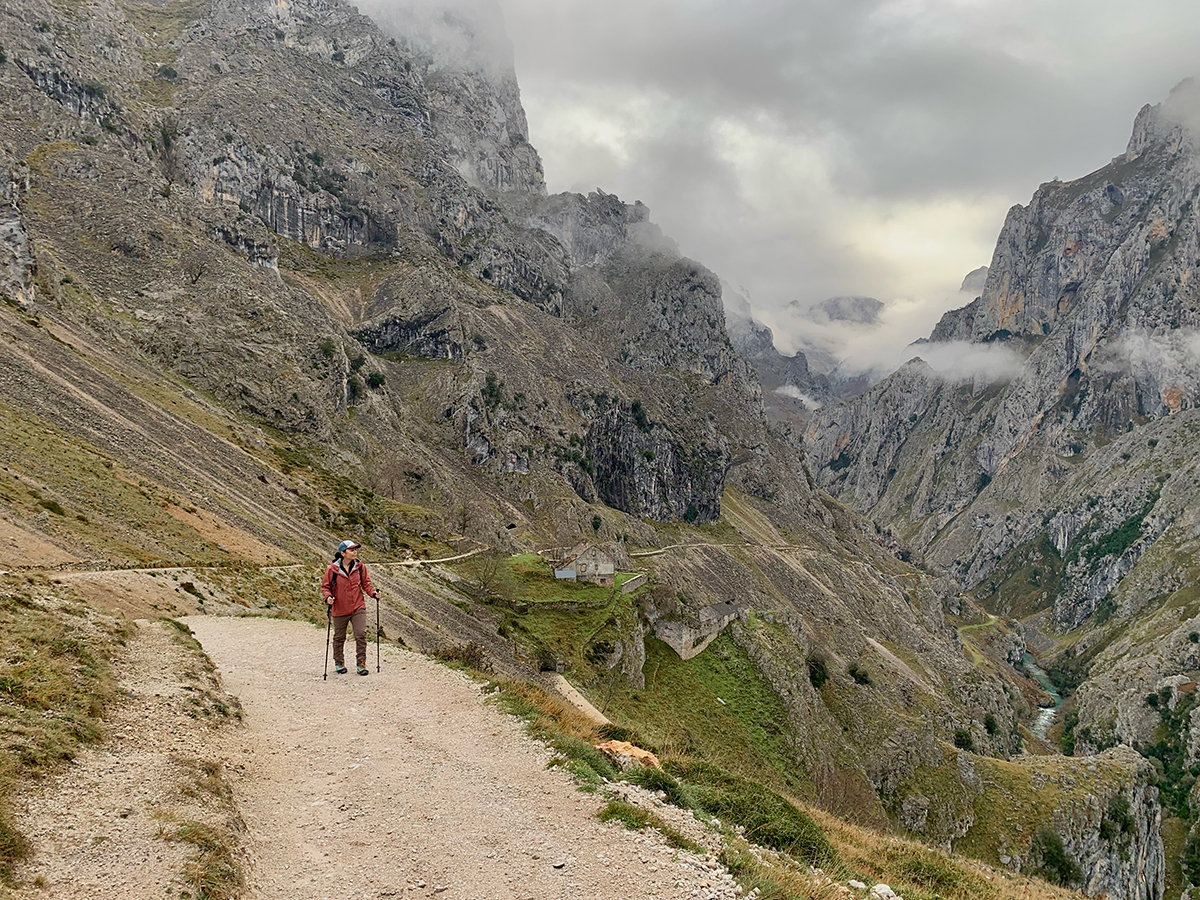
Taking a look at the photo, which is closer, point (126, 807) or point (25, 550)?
point (126, 807)

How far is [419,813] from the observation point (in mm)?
9516

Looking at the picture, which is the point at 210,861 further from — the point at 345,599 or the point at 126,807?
the point at 345,599

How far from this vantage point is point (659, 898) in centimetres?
806

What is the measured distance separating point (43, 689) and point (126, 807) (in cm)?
328

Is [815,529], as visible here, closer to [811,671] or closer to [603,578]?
[811,671]

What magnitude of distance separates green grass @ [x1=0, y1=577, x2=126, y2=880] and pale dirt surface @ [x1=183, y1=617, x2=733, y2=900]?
2338 millimetres

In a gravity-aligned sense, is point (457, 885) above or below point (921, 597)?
above

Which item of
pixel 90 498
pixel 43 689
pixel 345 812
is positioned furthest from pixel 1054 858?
pixel 90 498

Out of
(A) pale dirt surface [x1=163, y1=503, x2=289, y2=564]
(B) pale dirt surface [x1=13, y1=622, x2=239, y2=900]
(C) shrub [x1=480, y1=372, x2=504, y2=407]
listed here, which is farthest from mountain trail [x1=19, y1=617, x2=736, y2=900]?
(C) shrub [x1=480, y1=372, x2=504, y2=407]

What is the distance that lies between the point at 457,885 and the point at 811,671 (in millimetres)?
64023

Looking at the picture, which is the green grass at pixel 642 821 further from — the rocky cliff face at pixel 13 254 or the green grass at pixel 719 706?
the rocky cliff face at pixel 13 254

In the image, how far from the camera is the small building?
194 feet

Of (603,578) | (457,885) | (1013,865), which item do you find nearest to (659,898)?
(457,885)

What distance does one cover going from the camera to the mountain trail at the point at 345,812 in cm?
716
